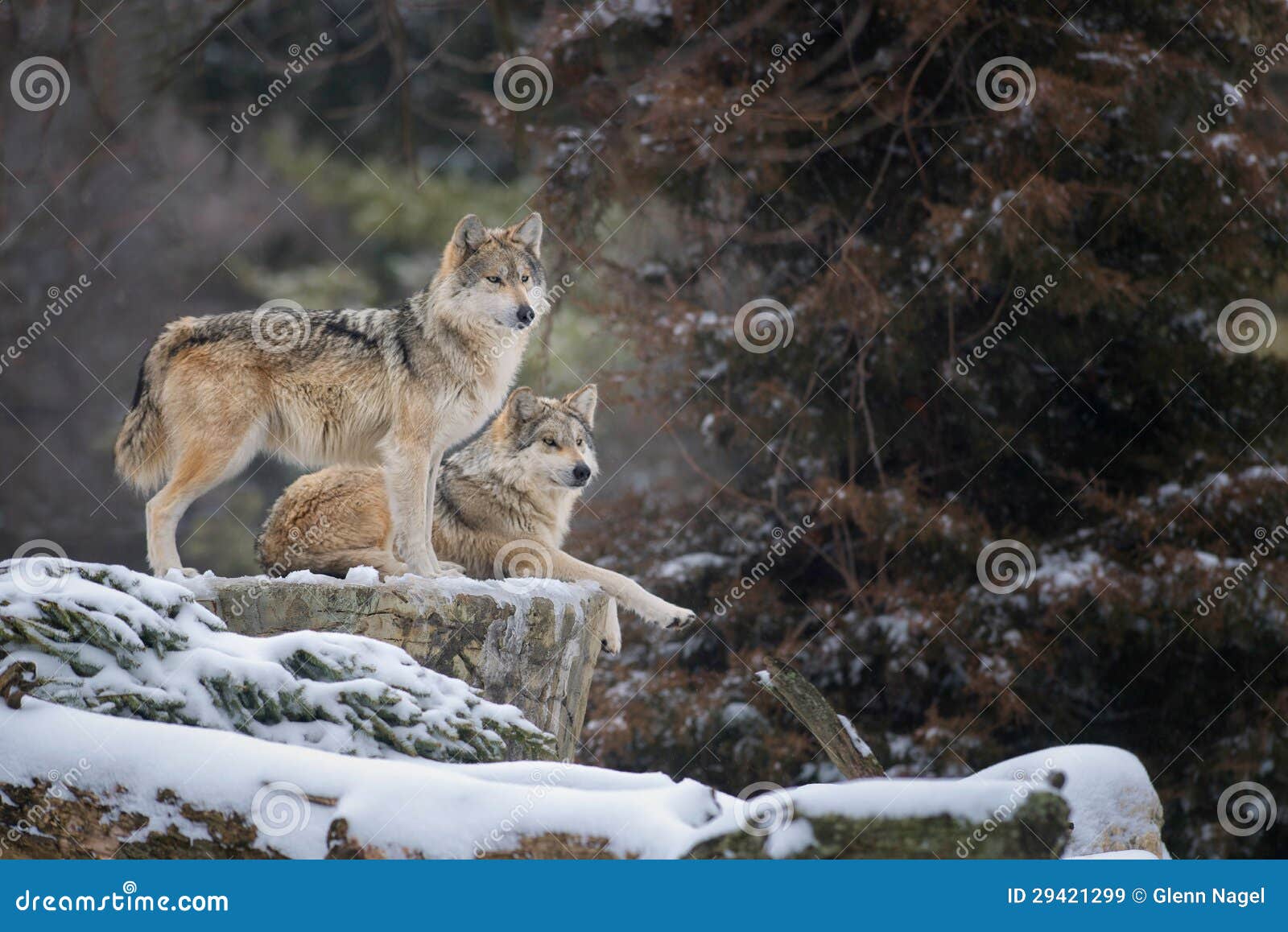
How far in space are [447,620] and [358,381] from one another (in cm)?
138

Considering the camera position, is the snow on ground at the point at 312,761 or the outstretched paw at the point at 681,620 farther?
the outstretched paw at the point at 681,620

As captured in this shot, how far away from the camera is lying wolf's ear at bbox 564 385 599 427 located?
6.51 meters

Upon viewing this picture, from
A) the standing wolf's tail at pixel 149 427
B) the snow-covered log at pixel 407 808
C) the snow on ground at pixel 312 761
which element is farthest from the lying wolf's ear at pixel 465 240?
the snow-covered log at pixel 407 808

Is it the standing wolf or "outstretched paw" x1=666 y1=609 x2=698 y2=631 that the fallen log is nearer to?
"outstretched paw" x1=666 y1=609 x2=698 y2=631

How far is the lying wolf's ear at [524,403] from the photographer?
6410 mm

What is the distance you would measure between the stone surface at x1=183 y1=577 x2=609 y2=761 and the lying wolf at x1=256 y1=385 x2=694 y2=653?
641 mm

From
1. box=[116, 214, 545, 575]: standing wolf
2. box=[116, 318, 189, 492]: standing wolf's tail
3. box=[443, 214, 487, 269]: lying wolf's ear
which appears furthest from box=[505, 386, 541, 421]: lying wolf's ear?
box=[116, 318, 189, 492]: standing wolf's tail

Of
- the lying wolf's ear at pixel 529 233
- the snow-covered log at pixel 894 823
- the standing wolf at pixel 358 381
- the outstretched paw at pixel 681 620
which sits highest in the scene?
the lying wolf's ear at pixel 529 233

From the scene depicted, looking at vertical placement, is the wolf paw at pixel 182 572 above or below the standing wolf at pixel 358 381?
below

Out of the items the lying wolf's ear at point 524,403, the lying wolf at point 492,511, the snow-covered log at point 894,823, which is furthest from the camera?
the lying wolf's ear at point 524,403

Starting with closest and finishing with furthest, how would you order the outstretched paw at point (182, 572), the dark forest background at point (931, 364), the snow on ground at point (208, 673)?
the snow on ground at point (208, 673)
the outstretched paw at point (182, 572)
the dark forest background at point (931, 364)

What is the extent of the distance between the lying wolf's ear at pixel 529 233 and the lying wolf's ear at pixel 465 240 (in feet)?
0.49

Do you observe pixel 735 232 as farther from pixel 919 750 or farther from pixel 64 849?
pixel 64 849

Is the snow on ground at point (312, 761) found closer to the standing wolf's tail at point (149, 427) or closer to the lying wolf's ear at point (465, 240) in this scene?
the standing wolf's tail at point (149, 427)
